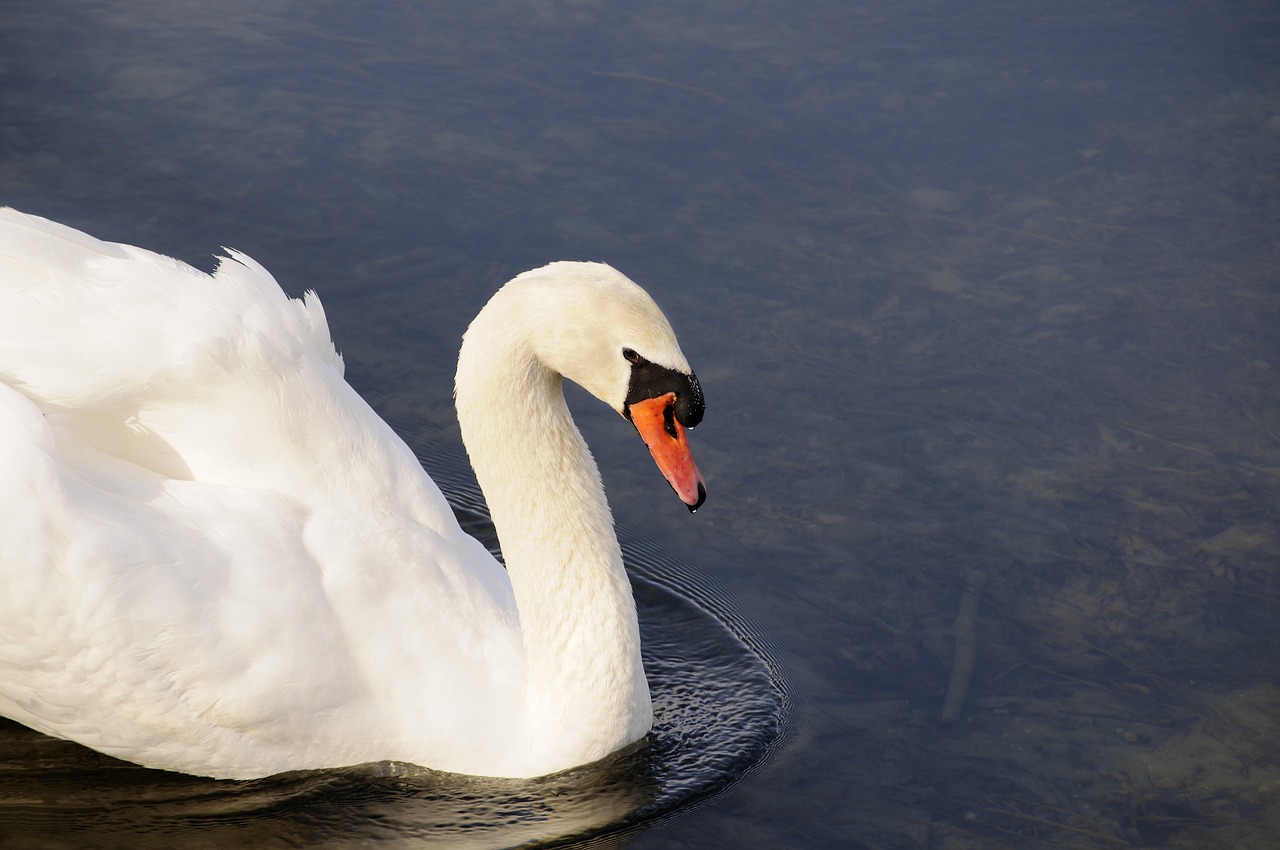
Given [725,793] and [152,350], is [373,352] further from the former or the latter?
[725,793]

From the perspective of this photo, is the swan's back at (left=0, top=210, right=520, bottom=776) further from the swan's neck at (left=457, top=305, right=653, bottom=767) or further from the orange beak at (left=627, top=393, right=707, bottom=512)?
the orange beak at (left=627, top=393, right=707, bottom=512)

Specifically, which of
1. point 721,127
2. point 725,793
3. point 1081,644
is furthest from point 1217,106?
point 725,793

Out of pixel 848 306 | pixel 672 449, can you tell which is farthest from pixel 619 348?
pixel 848 306

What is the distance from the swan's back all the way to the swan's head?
2.92 ft

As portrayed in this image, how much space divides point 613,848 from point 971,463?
2688 millimetres

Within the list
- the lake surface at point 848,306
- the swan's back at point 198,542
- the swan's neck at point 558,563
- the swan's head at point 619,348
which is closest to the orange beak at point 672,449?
the swan's head at point 619,348

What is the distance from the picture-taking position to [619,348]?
495 centimetres

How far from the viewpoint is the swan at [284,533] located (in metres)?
4.97

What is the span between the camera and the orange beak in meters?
5.06

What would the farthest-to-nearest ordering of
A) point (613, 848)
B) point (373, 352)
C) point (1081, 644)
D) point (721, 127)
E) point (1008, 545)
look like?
point (721, 127) → point (373, 352) → point (1008, 545) → point (1081, 644) → point (613, 848)

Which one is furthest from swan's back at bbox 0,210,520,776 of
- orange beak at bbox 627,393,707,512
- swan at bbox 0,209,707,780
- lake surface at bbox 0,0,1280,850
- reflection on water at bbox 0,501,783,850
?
orange beak at bbox 627,393,707,512

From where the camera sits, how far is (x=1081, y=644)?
6.09 m

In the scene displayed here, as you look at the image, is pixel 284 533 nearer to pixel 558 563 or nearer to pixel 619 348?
pixel 558 563

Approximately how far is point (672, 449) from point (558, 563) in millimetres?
647
